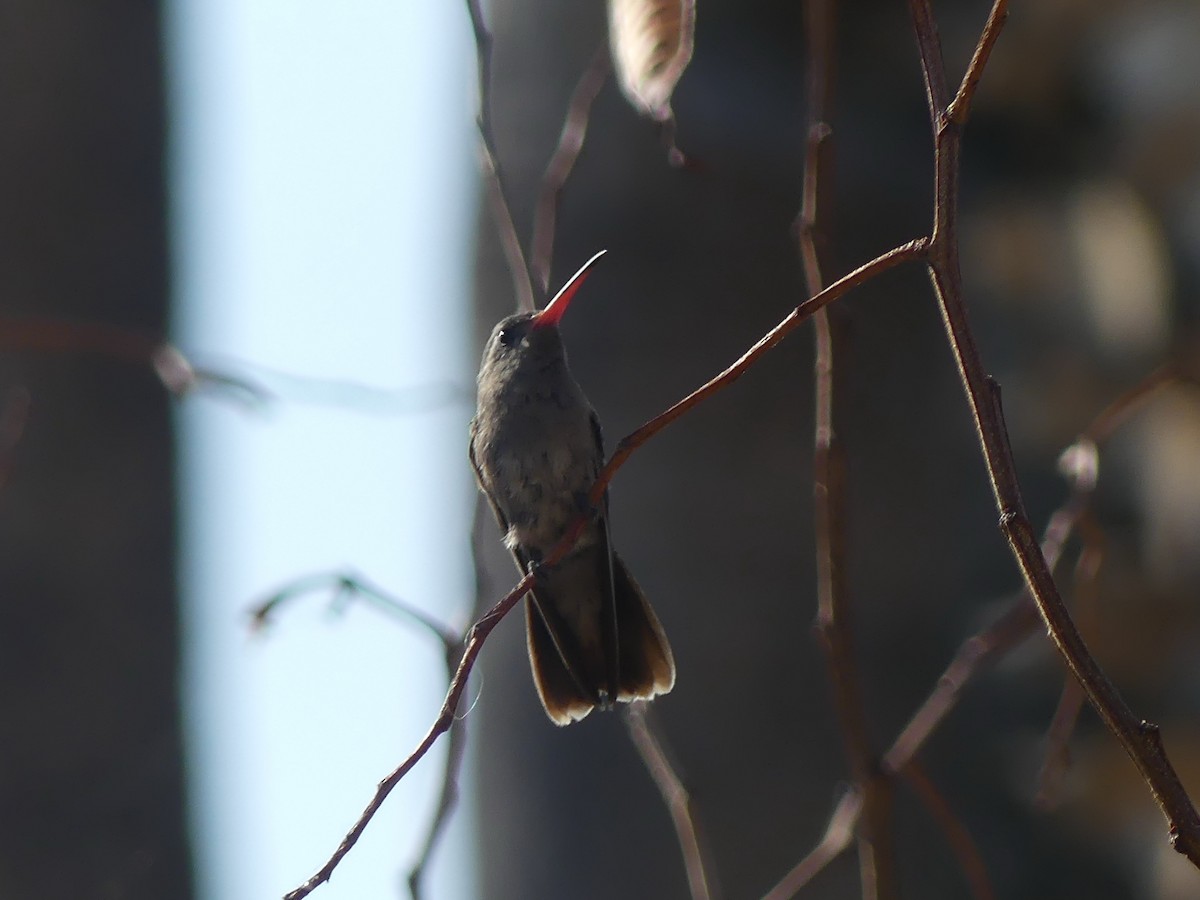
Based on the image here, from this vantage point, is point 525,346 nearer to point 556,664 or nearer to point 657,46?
point 556,664

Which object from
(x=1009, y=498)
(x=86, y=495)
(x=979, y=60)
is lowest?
(x=1009, y=498)

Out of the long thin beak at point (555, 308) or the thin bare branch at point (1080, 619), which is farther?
the long thin beak at point (555, 308)

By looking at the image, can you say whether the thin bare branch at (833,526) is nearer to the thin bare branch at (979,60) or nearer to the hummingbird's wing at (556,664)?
the thin bare branch at (979,60)

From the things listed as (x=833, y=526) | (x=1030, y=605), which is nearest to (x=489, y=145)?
(x=833, y=526)

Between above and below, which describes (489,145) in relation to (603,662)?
above

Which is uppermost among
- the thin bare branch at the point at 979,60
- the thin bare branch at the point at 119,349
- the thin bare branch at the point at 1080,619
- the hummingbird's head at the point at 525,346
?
the hummingbird's head at the point at 525,346

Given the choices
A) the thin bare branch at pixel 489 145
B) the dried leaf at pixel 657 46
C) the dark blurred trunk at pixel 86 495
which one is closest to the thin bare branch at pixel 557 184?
the thin bare branch at pixel 489 145
